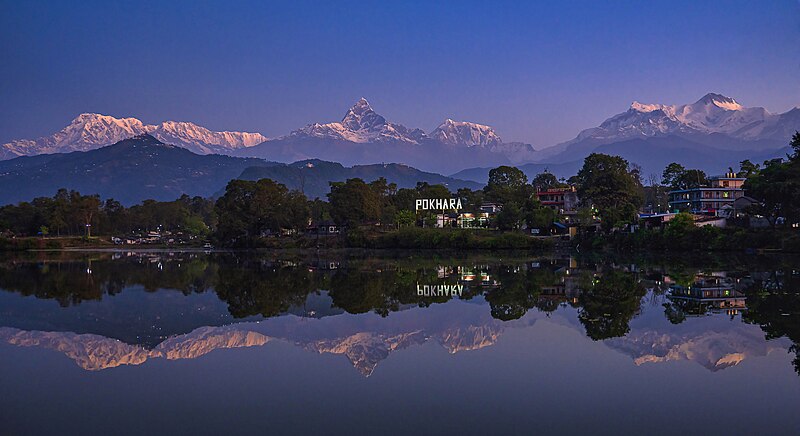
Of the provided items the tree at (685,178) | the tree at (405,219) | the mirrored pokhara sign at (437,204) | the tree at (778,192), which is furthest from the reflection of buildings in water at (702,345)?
the mirrored pokhara sign at (437,204)

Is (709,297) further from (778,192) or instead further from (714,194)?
(714,194)

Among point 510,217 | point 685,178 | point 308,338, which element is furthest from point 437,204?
point 308,338

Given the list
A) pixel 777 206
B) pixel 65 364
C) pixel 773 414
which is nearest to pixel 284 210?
pixel 777 206

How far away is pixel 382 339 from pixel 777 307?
12.7 m

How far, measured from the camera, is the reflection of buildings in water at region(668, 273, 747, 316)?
20.2 m

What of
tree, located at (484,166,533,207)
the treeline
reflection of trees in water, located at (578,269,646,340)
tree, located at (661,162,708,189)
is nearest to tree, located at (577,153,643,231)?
tree, located at (661,162,708,189)

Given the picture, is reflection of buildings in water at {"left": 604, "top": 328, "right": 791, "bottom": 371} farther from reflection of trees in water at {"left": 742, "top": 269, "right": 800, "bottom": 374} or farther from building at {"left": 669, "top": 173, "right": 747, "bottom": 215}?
building at {"left": 669, "top": 173, "right": 747, "bottom": 215}

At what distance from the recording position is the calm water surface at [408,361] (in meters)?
9.29

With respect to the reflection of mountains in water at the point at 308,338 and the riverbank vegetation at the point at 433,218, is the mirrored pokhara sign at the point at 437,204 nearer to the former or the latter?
the riverbank vegetation at the point at 433,218

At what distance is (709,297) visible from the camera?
23328mm

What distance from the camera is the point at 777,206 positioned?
53031mm

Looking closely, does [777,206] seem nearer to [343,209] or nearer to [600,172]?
[600,172]

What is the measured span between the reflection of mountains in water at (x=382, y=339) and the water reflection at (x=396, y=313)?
39 mm

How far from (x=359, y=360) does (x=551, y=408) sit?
5.23m
